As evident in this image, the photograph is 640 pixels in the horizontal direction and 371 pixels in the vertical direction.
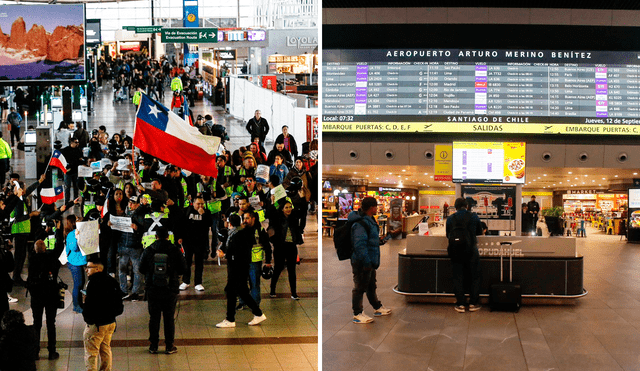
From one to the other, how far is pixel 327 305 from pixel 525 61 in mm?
6790

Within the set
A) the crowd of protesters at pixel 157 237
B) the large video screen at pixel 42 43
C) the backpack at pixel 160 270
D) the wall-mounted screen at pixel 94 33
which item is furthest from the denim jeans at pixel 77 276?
the wall-mounted screen at pixel 94 33

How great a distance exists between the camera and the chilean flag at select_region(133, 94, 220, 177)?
378 inches

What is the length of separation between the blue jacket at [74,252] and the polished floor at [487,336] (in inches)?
111

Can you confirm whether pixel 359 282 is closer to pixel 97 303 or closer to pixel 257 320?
pixel 257 320

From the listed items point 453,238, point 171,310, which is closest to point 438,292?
point 453,238

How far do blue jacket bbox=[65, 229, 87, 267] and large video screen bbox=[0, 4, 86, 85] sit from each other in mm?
11399

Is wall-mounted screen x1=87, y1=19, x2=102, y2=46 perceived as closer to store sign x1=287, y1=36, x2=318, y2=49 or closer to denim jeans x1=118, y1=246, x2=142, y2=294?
store sign x1=287, y1=36, x2=318, y2=49

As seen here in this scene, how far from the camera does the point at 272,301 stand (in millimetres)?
9195

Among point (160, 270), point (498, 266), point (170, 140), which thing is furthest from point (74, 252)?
point (498, 266)

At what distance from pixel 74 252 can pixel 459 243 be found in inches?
179

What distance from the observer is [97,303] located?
648 centimetres

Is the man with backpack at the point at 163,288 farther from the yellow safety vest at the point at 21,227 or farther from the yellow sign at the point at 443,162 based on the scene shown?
the yellow sign at the point at 443,162

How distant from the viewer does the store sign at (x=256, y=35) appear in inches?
1281

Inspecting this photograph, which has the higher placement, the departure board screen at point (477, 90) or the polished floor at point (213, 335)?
the departure board screen at point (477, 90)
